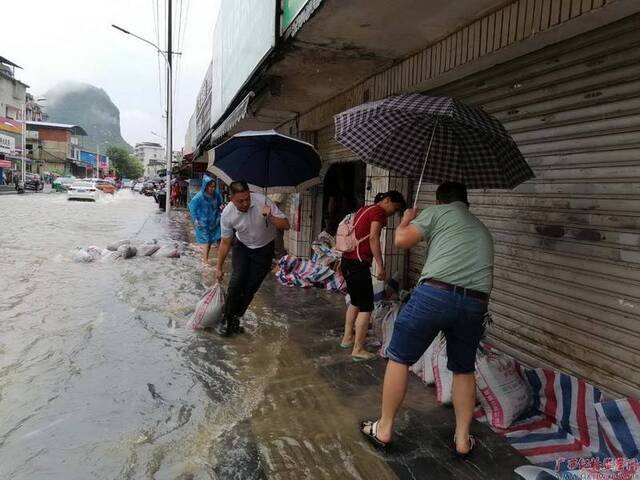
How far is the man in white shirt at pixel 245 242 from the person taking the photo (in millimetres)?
4922

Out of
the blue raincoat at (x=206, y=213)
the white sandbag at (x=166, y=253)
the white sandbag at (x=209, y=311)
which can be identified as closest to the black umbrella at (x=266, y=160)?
the white sandbag at (x=209, y=311)

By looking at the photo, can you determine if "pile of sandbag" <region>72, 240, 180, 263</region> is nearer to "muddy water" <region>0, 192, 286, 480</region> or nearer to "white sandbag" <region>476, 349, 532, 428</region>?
"muddy water" <region>0, 192, 286, 480</region>

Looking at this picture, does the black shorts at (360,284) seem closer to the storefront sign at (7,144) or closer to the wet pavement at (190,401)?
the wet pavement at (190,401)

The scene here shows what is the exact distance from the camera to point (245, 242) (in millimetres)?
5109

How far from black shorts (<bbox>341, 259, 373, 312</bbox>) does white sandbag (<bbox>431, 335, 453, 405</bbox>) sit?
861mm

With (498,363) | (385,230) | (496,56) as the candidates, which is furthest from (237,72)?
(498,363)

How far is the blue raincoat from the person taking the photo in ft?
28.9

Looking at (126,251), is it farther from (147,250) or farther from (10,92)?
(10,92)

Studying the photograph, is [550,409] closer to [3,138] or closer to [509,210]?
[509,210]

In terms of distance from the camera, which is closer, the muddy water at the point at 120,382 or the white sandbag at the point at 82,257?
the muddy water at the point at 120,382

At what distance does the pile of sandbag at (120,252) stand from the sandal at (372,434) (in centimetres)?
779

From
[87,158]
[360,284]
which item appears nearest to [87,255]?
[360,284]

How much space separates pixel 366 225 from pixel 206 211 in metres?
5.23

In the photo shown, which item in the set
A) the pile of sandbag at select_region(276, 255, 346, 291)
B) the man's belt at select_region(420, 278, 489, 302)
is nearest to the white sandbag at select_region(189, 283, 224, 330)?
the pile of sandbag at select_region(276, 255, 346, 291)
